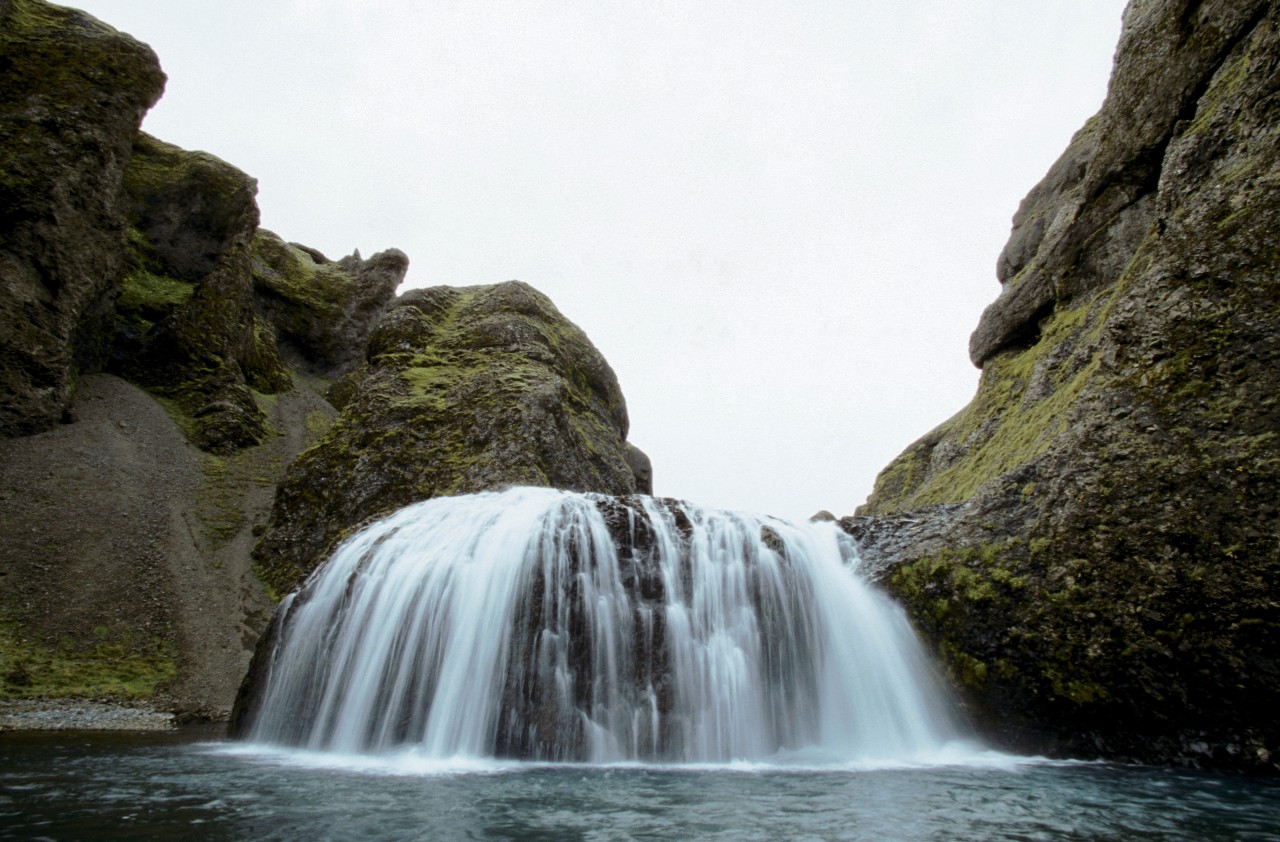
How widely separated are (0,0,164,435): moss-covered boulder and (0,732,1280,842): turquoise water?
2480 centimetres

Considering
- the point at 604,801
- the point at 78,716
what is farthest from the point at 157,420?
the point at 604,801

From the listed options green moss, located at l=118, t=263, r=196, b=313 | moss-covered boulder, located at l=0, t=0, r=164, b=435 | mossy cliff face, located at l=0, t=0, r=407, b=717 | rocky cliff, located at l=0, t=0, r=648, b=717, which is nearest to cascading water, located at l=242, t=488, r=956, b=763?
rocky cliff, located at l=0, t=0, r=648, b=717

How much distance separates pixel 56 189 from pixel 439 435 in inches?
797

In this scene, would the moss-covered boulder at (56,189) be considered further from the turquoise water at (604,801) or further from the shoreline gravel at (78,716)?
the turquoise water at (604,801)

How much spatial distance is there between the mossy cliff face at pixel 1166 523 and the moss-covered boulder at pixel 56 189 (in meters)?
33.2

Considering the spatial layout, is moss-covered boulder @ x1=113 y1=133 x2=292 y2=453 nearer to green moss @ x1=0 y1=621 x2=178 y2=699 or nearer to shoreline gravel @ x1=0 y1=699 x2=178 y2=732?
green moss @ x1=0 y1=621 x2=178 y2=699

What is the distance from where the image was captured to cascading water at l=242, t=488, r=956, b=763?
31.1 feet

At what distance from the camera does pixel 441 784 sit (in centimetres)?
724

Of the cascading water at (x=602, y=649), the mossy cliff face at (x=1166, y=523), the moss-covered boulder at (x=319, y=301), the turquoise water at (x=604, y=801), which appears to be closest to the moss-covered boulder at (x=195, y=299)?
the moss-covered boulder at (x=319, y=301)

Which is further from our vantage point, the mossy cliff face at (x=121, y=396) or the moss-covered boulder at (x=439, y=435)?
the moss-covered boulder at (x=439, y=435)

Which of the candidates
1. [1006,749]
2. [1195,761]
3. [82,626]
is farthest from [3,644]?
[1195,761]

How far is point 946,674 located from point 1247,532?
4.47 meters

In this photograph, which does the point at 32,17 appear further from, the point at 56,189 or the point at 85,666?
the point at 85,666

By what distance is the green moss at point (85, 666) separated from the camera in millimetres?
15702
